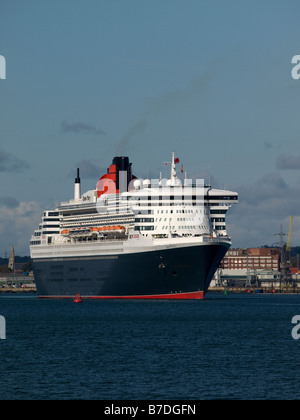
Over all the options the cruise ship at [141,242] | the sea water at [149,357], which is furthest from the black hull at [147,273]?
the sea water at [149,357]

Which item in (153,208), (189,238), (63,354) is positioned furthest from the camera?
(153,208)

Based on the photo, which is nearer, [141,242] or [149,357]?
[149,357]

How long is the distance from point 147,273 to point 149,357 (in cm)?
5123

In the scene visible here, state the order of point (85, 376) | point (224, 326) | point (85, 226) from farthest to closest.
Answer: point (85, 226) < point (224, 326) < point (85, 376)

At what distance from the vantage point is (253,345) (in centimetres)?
5628

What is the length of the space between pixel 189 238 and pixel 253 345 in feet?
140

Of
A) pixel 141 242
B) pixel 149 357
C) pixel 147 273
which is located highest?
pixel 141 242

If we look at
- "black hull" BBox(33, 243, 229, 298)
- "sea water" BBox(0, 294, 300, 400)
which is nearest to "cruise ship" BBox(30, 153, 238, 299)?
"black hull" BBox(33, 243, 229, 298)

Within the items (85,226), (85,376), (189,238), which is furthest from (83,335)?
(85,226)

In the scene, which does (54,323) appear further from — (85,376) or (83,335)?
(85,376)

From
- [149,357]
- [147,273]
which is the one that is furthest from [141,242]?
[149,357]

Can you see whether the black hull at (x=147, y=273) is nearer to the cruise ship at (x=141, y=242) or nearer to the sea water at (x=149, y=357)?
the cruise ship at (x=141, y=242)

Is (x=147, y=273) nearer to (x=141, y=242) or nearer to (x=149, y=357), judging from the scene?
(x=141, y=242)

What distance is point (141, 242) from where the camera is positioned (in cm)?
10312
